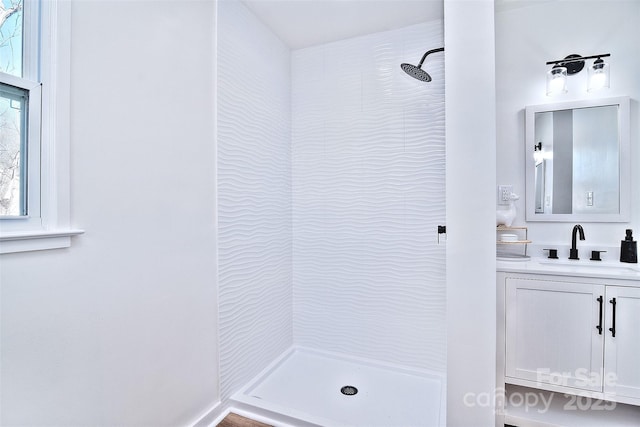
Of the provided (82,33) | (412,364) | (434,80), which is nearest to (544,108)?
(434,80)

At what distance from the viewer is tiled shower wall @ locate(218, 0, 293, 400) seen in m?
1.92

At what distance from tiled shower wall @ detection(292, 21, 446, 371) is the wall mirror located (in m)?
0.61

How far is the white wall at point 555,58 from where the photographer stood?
6.37 ft

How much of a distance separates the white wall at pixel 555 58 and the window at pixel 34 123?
243 cm

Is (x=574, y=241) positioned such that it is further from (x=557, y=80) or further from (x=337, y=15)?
(x=337, y=15)

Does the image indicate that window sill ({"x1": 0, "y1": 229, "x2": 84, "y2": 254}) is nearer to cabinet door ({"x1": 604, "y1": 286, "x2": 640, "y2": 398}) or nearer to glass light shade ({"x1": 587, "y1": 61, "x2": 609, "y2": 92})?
cabinet door ({"x1": 604, "y1": 286, "x2": 640, "y2": 398})

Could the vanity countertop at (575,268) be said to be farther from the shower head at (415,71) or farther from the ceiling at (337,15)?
the ceiling at (337,15)

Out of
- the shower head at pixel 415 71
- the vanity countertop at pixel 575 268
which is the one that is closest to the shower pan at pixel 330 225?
the shower head at pixel 415 71

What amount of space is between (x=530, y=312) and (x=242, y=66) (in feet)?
7.41

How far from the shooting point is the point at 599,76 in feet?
6.46

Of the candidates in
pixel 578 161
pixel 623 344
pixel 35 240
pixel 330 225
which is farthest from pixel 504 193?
pixel 35 240

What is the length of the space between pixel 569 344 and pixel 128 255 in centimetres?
221

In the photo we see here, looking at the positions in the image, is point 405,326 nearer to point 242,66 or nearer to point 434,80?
point 434,80

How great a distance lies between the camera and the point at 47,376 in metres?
1.09
